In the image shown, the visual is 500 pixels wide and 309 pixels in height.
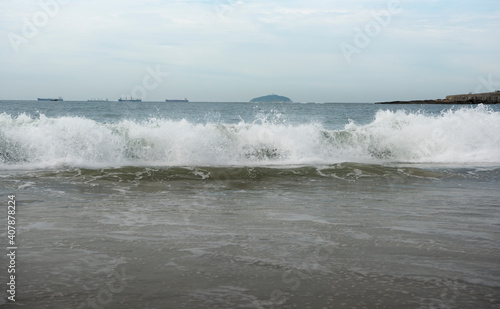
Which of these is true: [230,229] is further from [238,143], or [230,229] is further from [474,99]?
[474,99]

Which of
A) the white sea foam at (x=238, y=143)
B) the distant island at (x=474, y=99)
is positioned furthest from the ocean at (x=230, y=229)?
the distant island at (x=474, y=99)

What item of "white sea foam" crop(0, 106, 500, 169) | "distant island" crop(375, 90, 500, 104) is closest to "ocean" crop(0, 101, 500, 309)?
"white sea foam" crop(0, 106, 500, 169)

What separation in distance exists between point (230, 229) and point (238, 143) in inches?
405

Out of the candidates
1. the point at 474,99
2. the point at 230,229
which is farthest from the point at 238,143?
the point at 474,99

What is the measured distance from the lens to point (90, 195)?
345 inches

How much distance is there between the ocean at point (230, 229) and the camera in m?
3.88

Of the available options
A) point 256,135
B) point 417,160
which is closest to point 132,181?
point 256,135

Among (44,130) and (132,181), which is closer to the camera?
(132,181)

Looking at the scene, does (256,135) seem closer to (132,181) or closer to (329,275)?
(132,181)

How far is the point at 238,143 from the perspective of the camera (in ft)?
53.3

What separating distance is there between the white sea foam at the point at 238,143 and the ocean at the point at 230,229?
10 cm

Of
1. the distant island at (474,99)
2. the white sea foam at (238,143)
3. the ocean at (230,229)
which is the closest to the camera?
the ocean at (230,229)

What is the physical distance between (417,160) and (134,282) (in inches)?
550

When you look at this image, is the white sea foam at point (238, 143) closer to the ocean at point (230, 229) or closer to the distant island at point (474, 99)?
the ocean at point (230, 229)
